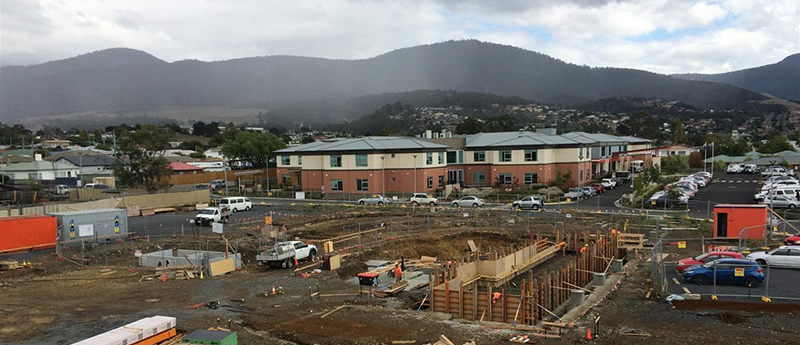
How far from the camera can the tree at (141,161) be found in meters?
72.9

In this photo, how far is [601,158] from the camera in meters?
81.7

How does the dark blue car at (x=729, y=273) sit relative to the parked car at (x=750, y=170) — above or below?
below

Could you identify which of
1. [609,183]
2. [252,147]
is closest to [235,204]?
[252,147]

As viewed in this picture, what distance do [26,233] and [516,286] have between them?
3188 centimetres

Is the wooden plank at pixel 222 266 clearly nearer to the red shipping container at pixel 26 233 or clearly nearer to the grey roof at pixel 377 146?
the red shipping container at pixel 26 233

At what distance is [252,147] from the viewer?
95.0 meters

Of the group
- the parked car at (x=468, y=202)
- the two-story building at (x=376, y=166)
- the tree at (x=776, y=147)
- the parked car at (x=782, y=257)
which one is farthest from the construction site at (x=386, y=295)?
the tree at (x=776, y=147)

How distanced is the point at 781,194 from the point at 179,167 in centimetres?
8601

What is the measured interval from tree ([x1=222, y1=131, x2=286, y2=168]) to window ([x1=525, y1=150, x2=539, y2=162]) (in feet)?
152

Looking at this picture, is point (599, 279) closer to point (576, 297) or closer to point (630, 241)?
point (576, 297)

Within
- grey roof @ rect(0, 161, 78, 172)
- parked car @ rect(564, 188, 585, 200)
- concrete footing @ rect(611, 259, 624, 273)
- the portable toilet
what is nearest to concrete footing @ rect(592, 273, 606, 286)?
concrete footing @ rect(611, 259, 624, 273)

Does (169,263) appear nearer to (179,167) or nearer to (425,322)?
(425,322)

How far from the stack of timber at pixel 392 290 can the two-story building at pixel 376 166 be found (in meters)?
38.6

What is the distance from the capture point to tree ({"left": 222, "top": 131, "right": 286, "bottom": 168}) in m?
95.4
